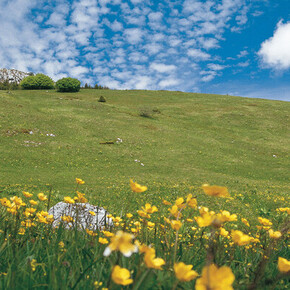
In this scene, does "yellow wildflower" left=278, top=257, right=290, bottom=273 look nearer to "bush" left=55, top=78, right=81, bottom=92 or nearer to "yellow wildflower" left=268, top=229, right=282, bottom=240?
"yellow wildflower" left=268, top=229, right=282, bottom=240

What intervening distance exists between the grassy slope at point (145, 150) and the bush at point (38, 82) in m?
26.5

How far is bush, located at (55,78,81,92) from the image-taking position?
61.0 metres

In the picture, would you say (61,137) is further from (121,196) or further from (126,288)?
(126,288)

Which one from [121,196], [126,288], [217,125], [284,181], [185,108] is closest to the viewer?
[126,288]

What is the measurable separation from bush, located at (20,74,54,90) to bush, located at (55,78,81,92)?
7.28 m

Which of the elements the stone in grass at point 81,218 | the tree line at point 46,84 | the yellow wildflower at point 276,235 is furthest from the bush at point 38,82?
the yellow wildflower at point 276,235

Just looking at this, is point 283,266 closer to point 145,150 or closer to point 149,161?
point 149,161

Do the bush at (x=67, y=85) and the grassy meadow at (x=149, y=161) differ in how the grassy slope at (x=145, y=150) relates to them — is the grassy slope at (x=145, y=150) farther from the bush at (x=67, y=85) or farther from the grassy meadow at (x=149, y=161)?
the bush at (x=67, y=85)

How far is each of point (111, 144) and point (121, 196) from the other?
16.1 m

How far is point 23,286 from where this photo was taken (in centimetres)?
130

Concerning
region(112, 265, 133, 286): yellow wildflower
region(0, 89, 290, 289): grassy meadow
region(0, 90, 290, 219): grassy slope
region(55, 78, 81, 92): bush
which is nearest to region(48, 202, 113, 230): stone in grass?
region(0, 89, 290, 289): grassy meadow

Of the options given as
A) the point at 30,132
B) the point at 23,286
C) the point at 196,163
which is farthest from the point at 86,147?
the point at 23,286

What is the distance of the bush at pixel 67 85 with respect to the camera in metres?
61.0

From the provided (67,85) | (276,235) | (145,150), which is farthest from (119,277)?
(67,85)
